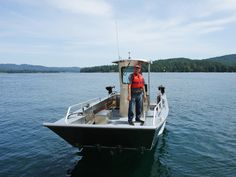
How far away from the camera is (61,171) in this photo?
29.0ft

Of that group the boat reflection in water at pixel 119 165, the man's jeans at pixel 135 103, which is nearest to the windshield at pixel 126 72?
the man's jeans at pixel 135 103

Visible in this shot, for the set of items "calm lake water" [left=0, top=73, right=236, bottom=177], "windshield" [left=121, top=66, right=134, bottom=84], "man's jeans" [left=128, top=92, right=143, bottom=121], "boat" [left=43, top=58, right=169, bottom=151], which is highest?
"windshield" [left=121, top=66, right=134, bottom=84]

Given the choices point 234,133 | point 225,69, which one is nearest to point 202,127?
point 234,133

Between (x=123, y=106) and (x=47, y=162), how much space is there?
347 cm

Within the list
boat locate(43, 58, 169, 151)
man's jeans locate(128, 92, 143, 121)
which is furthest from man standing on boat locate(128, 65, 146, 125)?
boat locate(43, 58, 169, 151)

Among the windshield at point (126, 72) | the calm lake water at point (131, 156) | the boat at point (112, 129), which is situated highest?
the windshield at point (126, 72)

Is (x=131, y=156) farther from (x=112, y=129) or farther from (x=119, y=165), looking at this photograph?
(x=112, y=129)

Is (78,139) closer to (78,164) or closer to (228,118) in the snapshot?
(78,164)

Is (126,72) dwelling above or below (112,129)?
above

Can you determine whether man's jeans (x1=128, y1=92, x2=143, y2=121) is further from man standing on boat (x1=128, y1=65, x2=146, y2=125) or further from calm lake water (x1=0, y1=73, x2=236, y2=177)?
→ calm lake water (x1=0, y1=73, x2=236, y2=177)

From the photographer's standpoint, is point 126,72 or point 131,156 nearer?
point 131,156

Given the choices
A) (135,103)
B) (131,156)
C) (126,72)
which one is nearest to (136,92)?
(135,103)

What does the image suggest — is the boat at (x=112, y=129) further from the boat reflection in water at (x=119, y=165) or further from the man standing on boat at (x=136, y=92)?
the boat reflection in water at (x=119, y=165)

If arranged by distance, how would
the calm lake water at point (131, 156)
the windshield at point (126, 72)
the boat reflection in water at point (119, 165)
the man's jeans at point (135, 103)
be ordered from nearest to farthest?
the boat reflection in water at point (119, 165) < the calm lake water at point (131, 156) < the man's jeans at point (135, 103) < the windshield at point (126, 72)
